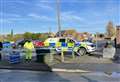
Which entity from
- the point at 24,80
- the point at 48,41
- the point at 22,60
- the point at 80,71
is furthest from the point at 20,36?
the point at 24,80

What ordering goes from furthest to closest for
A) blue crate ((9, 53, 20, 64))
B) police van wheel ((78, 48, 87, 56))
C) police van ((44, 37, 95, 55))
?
1. police van ((44, 37, 95, 55))
2. police van wheel ((78, 48, 87, 56))
3. blue crate ((9, 53, 20, 64))

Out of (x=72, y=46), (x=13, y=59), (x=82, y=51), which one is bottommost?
(x=13, y=59)

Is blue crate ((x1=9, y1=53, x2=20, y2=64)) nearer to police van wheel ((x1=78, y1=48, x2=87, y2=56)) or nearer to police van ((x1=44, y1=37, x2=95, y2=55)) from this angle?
police van ((x1=44, y1=37, x2=95, y2=55))

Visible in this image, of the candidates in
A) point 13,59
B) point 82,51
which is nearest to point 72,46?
point 82,51

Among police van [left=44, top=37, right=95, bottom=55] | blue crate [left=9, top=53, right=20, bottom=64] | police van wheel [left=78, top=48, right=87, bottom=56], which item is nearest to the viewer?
blue crate [left=9, top=53, right=20, bottom=64]

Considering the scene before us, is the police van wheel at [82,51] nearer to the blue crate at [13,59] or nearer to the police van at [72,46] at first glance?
the police van at [72,46]

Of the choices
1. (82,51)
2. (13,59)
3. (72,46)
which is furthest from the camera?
(72,46)

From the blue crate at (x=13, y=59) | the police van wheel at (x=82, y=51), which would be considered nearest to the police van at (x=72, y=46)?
the police van wheel at (x=82, y=51)

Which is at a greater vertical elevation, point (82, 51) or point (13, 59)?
point (82, 51)

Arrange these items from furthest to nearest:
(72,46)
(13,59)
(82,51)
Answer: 1. (72,46)
2. (82,51)
3. (13,59)

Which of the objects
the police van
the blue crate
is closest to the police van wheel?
the police van

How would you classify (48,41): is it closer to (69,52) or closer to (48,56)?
(69,52)

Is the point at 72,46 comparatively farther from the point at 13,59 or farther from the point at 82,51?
the point at 13,59

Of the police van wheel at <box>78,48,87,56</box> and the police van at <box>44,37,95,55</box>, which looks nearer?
the police van wheel at <box>78,48,87,56</box>
